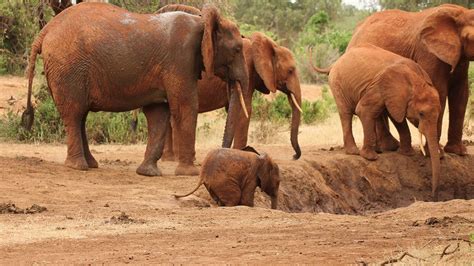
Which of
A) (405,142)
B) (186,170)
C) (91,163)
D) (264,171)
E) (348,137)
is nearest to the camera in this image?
(264,171)

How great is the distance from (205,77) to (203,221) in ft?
18.0

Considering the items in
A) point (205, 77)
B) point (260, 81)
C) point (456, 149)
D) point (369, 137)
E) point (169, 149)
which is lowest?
point (456, 149)

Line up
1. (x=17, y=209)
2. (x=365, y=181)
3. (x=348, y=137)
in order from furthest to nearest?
(x=348, y=137), (x=365, y=181), (x=17, y=209)

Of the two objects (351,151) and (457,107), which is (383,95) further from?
(457,107)

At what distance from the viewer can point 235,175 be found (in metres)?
12.2

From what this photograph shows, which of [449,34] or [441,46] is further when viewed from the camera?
[449,34]

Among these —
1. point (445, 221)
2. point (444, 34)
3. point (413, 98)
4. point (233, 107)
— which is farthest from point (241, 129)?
point (445, 221)

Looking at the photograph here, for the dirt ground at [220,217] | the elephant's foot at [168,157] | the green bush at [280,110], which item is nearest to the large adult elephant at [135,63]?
the dirt ground at [220,217]

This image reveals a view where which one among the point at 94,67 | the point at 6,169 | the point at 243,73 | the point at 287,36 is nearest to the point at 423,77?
the point at 243,73

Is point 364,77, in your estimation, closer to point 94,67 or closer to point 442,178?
point 442,178

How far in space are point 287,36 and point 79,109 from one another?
36991mm

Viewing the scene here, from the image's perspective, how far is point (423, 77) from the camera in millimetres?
15758

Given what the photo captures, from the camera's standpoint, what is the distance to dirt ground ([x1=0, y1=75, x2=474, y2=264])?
831 cm

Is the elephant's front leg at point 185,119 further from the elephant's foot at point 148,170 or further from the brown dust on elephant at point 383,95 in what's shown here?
the brown dust on elephant at point 383,95
